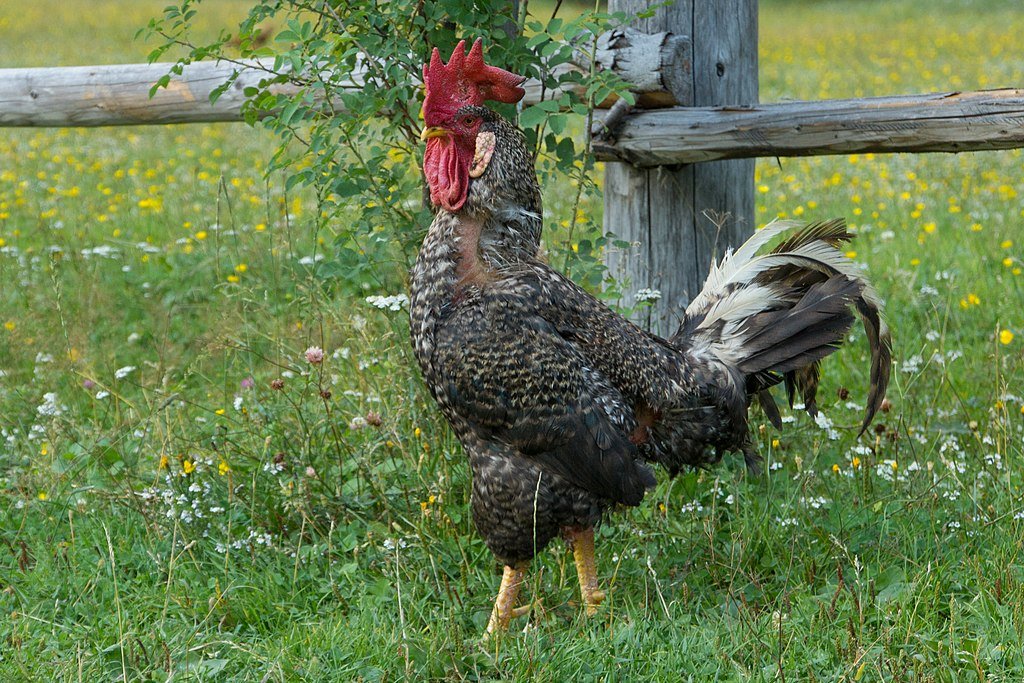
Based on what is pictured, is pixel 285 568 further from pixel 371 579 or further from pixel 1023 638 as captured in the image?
pixel 1023 638

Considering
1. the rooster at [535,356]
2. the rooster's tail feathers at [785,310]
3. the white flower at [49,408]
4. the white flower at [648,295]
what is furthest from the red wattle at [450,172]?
the white flower at [49,408]

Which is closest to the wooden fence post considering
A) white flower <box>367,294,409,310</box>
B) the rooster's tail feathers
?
the rooster's tail feathers

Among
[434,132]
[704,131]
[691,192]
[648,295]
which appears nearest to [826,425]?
[648,295]

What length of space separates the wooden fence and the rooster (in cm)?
59

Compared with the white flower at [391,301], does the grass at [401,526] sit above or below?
below

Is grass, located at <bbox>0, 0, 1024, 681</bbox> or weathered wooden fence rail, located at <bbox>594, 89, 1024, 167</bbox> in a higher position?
weathered wooden fence rail, located at <bbox>594, 89, 1024, 167</bbox>

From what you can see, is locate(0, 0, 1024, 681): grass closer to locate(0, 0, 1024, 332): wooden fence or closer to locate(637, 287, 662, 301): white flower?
locate(637, 287, 662, 301): white flower

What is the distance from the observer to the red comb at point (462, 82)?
9.97 ft

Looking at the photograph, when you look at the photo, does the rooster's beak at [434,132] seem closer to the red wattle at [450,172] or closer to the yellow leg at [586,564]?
the red wattle at [450,172]

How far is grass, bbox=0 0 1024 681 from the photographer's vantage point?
3.06 m

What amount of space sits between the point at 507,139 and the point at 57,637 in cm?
226

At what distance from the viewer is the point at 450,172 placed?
3148mm

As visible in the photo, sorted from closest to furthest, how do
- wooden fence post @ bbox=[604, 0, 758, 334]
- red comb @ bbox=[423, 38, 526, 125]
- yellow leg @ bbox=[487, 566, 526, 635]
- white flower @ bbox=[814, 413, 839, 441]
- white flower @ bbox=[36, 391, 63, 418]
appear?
red comb @ bbox=[423, 38, 526, 125], yellow leg @ bbox=[487, 566, 526, 635], white flower @ bbox=[814, 413, 839, 441], white flower @ bbox=[36, 391, 63, 418], wooden fence post @ bbox=[604, 0, 758, 334]

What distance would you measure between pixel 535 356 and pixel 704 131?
150 cm
